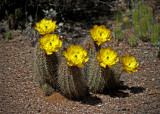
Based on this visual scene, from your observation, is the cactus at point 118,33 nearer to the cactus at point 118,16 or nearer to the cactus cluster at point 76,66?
the cactus at point 118,16

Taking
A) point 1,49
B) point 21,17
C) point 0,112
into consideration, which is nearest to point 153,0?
point 21,17

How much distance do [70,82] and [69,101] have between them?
358mm

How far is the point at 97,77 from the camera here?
3.69 m

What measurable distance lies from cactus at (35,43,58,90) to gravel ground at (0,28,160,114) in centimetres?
23

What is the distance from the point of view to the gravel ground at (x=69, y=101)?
3584 mm

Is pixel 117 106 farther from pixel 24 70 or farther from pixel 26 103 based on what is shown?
pixel 24 70

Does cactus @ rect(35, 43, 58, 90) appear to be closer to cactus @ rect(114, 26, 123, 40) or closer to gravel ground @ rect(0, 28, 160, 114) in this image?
gravel ground @ rect(0, 28, 160, 114)

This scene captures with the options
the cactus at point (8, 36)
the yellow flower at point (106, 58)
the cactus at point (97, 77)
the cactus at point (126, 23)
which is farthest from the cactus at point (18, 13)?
the yellow flower at point (106, 58)

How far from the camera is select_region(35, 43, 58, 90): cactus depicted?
3660 mm

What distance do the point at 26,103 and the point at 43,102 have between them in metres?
0.24

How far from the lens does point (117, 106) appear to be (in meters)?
3.62

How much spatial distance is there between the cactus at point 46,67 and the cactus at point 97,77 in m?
0.53

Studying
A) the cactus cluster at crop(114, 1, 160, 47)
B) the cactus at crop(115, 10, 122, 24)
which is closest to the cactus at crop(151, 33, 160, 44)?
the cactus cluster at crop(114, 1, 160, 47)

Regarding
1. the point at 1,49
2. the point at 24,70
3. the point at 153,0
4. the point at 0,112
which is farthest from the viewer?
the point at 153,0
